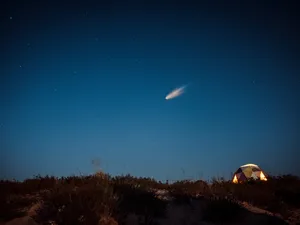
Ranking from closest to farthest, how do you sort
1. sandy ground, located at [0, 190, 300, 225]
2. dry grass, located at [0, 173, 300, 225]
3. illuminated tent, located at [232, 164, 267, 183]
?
dry grass, located at [0, 173, 300, 225] → sandy ground, located at [0, 190, 300, 225] → illuminated tent, located at [232, 164, 267, 183]

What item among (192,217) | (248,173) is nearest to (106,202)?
(192,217)

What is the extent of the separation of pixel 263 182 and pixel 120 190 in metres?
7.73

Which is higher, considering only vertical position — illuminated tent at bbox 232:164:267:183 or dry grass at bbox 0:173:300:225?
illuminated tent at bbox 232:164:267:183

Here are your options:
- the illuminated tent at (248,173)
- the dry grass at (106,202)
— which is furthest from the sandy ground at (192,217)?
the illuminated tent at (248,173)

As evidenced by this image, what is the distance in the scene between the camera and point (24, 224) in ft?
17.4

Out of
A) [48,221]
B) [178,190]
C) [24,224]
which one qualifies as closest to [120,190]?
[178,190]

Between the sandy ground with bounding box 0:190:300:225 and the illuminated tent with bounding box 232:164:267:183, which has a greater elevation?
the illuminated tent with bounding box 232:164:267:183

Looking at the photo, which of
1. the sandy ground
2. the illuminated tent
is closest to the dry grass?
the sandy ground

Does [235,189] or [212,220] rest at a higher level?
[235,189]

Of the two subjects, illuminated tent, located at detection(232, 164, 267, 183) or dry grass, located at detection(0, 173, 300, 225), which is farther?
illuminated tent, located at detection(232, 164, 267, 183)

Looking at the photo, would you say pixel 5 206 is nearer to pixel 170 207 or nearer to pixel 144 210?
pixel 144 210

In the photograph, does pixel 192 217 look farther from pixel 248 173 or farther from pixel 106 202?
pixel 248 173

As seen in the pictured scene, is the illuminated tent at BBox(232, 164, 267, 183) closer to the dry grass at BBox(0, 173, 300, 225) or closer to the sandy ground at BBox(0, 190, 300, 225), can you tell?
the dry grass at BBox(0, 173, 300, 225)

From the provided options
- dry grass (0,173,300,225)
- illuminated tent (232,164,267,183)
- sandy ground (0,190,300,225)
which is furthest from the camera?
illuminated tent (232,164,267,183)
